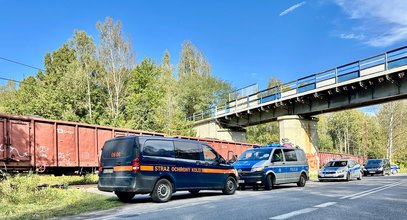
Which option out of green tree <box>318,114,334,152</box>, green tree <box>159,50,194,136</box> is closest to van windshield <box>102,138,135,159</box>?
green tree <box>159,50,194,136</box>

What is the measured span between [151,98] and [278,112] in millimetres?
15915

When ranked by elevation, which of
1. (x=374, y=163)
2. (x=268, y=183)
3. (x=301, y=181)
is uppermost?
(x=268, y=183)

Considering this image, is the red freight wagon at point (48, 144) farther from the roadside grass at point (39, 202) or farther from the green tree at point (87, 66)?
the green tree at point (87, 66)

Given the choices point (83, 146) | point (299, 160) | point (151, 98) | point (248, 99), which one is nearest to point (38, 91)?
point (151, 98)

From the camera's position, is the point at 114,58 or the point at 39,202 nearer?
the point at 39,202

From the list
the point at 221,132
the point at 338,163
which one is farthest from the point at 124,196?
the point at 221,132

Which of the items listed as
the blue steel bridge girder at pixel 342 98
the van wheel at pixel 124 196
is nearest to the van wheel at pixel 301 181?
the van wheel at pixel 124 196

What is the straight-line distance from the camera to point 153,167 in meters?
10.6

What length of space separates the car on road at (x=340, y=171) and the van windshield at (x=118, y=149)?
15847mm

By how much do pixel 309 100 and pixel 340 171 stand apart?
11.1 m

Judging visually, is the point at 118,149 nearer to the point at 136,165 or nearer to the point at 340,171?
the point at 136,165

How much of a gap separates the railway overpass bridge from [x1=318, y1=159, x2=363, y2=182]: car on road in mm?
6179

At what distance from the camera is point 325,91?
1177 inches

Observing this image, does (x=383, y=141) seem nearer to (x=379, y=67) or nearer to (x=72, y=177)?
(x=379, y=67)
